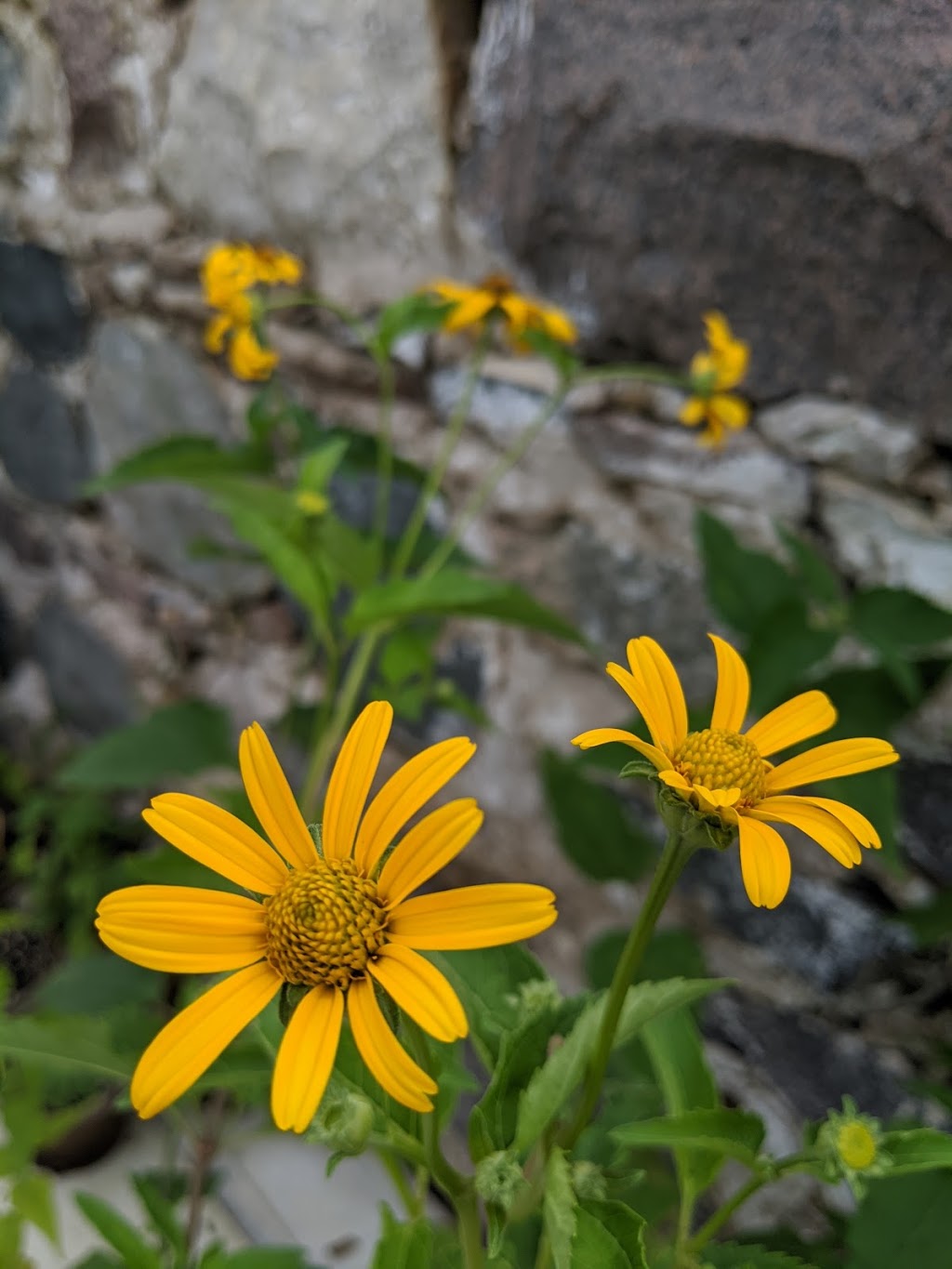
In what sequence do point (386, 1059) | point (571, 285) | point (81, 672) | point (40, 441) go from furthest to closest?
1. point (81, 672)
2. point (40, 441)
3. point (571, 285)
4. point (386, 1059)

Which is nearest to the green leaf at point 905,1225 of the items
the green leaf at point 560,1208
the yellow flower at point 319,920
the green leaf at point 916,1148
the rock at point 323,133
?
the green leaf at point 916,1148

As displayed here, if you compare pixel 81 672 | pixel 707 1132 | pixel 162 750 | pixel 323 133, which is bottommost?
pixel 81 672

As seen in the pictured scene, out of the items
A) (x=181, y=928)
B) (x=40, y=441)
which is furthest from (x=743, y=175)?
(x=40, y=441)

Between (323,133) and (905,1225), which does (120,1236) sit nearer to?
(905,1225)

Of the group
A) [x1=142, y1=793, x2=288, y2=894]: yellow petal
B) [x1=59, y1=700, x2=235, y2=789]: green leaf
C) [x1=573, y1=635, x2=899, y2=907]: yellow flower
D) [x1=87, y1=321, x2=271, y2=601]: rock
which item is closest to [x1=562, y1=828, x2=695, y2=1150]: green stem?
[x1=573, y1=635, x2=899, y2=907]: yellow flower

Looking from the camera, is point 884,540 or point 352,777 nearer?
point 352,777

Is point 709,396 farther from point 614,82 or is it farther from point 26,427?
point 26,427
